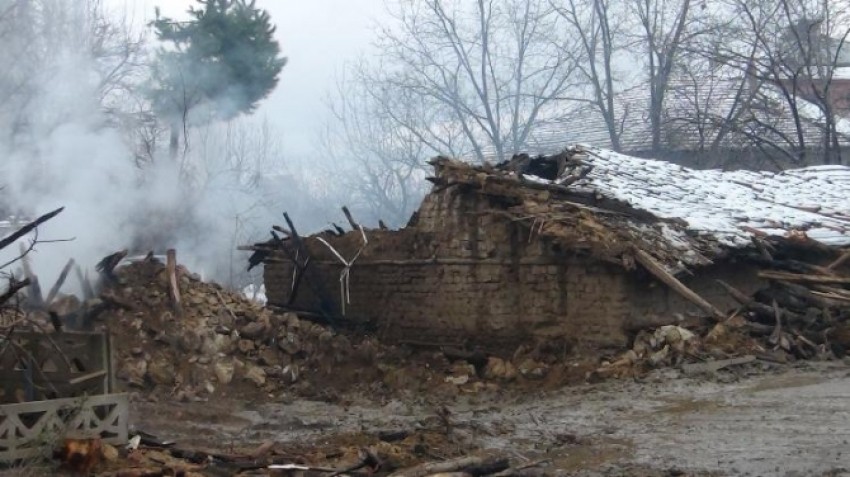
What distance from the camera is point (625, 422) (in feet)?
31.7

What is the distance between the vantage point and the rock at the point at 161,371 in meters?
12.9

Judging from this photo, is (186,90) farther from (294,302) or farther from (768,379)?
(768,379)

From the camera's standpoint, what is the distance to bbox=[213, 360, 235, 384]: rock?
523 inches

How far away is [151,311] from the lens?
14195 mm

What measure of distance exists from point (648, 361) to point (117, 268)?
7.42 metres

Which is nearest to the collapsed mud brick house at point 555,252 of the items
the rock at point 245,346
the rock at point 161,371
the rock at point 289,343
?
the rock at point 289,343

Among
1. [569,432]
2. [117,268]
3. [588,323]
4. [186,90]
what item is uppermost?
[186,90]

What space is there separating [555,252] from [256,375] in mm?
4206

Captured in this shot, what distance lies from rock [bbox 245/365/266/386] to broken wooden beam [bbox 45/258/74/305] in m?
2.66

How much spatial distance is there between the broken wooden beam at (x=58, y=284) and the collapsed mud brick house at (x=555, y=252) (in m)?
3.70

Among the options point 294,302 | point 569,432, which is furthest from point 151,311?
point 569,432


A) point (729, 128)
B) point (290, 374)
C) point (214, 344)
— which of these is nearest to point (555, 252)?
point (290, 374)

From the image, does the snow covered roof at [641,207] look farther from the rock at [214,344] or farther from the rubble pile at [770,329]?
the rock at [214,344]

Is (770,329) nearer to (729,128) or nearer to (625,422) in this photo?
(625,422)
